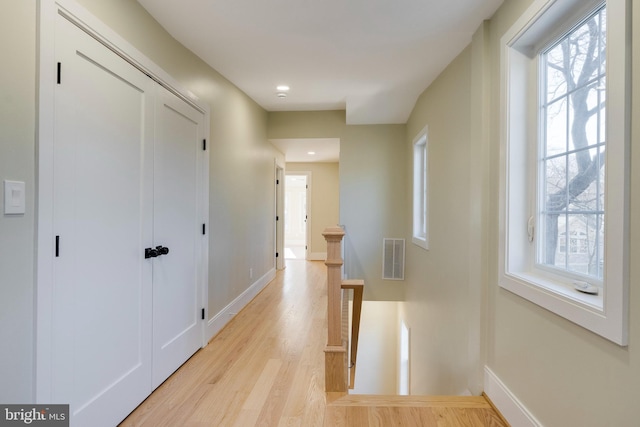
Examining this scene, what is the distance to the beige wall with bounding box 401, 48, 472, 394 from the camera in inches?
95.9

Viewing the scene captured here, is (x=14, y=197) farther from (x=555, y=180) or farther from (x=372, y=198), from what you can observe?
(x=372, y=198)

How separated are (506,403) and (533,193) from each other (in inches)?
45.9

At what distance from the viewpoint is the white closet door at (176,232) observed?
6.84 ft

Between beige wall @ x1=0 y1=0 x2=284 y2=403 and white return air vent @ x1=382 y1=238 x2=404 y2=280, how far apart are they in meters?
1.83

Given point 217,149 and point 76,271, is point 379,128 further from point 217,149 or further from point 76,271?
point 76,271

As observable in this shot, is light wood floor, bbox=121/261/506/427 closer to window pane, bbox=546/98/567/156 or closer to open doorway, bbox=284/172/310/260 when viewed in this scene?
window pane, bbox=546/98/567/156

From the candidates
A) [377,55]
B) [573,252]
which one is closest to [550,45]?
[573,252]

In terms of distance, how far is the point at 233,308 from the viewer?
3.39 metres

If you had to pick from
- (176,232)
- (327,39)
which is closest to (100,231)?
(176,232)

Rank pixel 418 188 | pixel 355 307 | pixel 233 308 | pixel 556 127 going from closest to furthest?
pixel 556 127
pixel 355 307
pixel 233 308
pixel 418 188

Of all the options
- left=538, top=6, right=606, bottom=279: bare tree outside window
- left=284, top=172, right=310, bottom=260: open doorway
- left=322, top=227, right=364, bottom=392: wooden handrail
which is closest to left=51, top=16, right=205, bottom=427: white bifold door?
left=322, top=227, right=364, bottom=392: wooden handrail

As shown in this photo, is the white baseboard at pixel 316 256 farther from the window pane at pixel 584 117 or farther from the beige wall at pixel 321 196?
the window pane at pixel 584 117

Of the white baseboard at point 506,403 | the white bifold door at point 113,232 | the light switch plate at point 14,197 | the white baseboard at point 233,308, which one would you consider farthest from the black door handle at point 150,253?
Answer: the white baseboard at point 506,403

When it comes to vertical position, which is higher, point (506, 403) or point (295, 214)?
point (295, 214)
